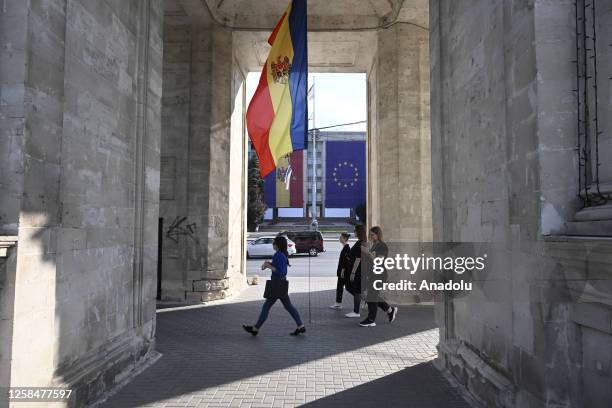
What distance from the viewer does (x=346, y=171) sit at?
6862cm

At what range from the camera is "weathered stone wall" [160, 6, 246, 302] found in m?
11.5

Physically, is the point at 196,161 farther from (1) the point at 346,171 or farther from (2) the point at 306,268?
(1) the point at 346,171

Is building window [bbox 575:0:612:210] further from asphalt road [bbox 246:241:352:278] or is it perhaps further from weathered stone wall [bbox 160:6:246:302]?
asphalt road [bbox 246:241:352:278]

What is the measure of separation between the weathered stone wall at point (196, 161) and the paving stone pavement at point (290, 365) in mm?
1898

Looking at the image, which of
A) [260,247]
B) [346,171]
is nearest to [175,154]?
[260,247]

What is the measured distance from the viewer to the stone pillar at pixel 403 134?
1148 centimetres

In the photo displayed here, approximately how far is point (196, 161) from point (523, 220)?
9.25 m

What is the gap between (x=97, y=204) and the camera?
5281 millimetres

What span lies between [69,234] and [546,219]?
497 centimetres

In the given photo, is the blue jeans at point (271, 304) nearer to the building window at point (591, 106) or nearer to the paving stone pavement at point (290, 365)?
the paving stone pavement at point (290, 365)

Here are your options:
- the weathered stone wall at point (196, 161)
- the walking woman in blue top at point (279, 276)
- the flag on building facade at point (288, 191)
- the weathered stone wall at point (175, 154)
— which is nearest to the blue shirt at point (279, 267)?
the walking woman in blue top at point (279, 276)

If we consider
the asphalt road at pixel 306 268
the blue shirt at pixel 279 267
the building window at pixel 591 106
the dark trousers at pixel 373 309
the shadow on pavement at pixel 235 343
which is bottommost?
the asphalt road at pixel 306 268

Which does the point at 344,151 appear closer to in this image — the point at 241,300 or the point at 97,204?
the point at 241,300

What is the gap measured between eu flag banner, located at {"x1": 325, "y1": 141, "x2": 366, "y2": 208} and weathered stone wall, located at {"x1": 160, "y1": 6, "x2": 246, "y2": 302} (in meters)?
57.0
